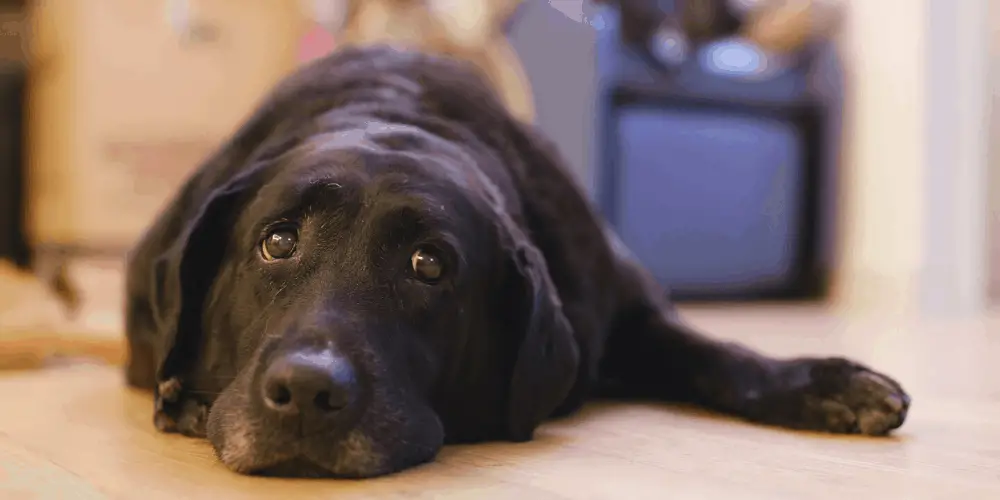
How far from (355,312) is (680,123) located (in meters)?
4.19

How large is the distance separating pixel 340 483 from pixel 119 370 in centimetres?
151

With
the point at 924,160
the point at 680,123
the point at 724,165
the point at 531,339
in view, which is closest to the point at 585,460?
the point at 531,339

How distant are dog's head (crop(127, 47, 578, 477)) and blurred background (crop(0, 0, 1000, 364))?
2.93m

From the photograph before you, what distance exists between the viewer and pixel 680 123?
5.42 meters

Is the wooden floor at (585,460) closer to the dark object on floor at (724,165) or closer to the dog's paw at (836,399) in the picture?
the dog's paw at (836,399)

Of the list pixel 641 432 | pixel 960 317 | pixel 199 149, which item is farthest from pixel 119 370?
pixel 960 317

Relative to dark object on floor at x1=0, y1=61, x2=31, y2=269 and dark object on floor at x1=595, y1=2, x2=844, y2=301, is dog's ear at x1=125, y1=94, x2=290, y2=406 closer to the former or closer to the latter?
dark object on floor at x1=595, y1=2, x2=844, y2=301

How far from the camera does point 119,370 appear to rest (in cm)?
267

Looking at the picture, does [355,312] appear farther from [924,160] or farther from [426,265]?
[924,160]

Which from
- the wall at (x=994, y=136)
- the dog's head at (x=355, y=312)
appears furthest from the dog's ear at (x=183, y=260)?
the wall at (x=994, y=136)

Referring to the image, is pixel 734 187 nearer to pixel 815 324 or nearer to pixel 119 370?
pixel 815 324

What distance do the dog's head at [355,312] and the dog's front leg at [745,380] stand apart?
41 cm

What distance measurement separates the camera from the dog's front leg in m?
1.83

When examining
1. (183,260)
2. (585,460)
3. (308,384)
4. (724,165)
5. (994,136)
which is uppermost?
(994,136)
